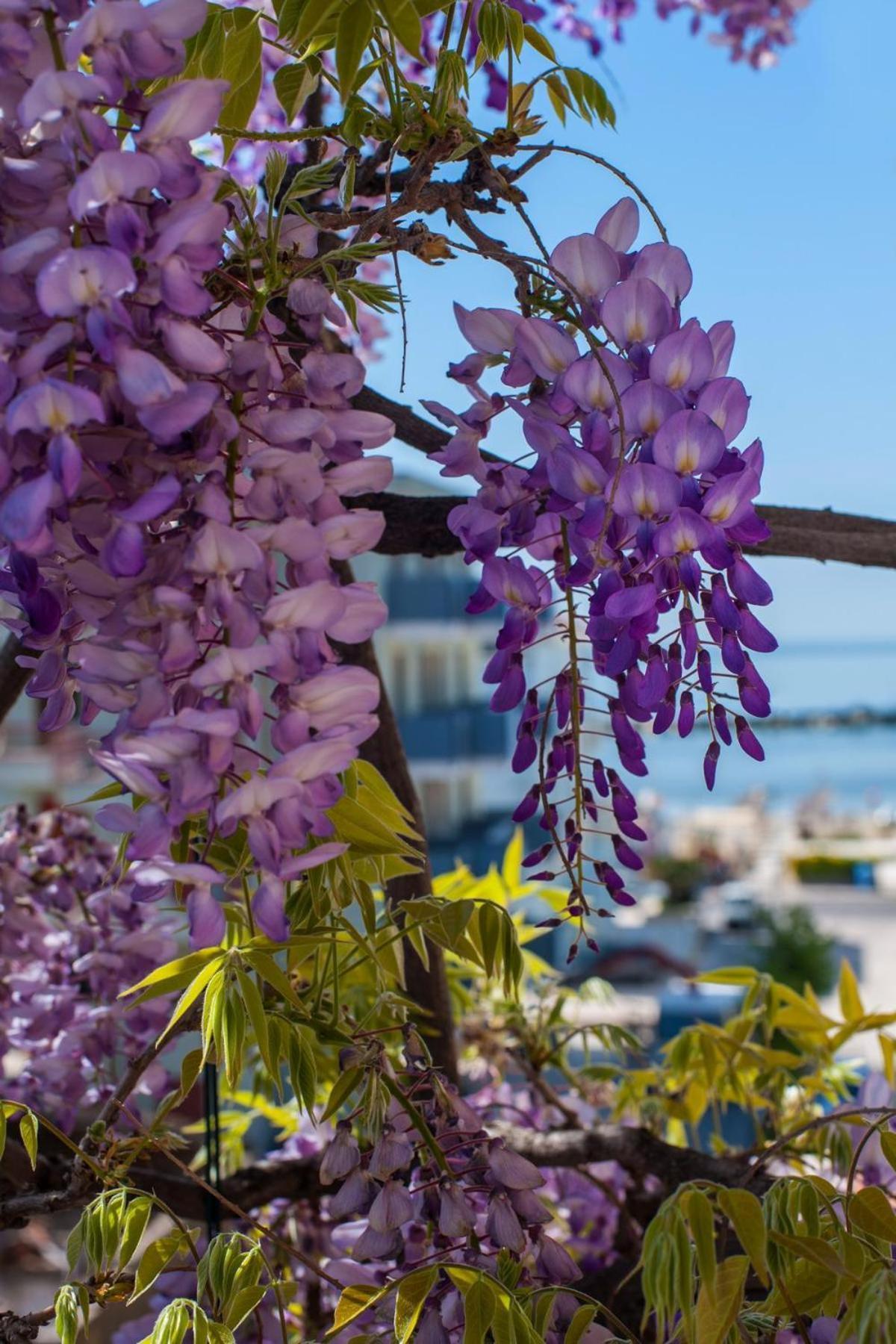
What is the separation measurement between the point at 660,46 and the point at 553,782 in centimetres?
225

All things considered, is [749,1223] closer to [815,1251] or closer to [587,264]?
[815,1251]

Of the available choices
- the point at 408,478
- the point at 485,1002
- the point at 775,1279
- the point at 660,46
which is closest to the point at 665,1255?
the point at 775,1279

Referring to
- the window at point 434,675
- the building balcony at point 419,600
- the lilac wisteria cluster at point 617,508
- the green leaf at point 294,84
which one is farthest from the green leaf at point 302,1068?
the window at point 434,675

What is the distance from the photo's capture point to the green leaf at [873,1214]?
0.41 metres

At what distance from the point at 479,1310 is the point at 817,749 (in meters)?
43.3

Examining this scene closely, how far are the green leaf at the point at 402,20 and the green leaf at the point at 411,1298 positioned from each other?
37cm

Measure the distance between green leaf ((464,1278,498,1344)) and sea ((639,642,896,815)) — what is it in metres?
24.8

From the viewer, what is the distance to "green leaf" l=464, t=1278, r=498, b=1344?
1.28 ft

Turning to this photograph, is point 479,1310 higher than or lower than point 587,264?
Result: lower

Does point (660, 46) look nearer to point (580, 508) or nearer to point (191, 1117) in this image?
point (191, 1117)

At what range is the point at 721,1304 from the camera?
0.36 m

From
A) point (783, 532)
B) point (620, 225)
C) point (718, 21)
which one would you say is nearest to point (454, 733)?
point (718, 21)

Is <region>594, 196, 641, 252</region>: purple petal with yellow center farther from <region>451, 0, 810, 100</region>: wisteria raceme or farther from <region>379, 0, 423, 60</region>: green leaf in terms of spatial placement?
<region>451, 0, 810, 100</region>: wisteria raceme

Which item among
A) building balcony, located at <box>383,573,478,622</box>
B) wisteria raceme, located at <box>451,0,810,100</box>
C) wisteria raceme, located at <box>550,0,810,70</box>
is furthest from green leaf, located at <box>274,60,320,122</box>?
building balcony, located at <box>383,573,478,622</box>
